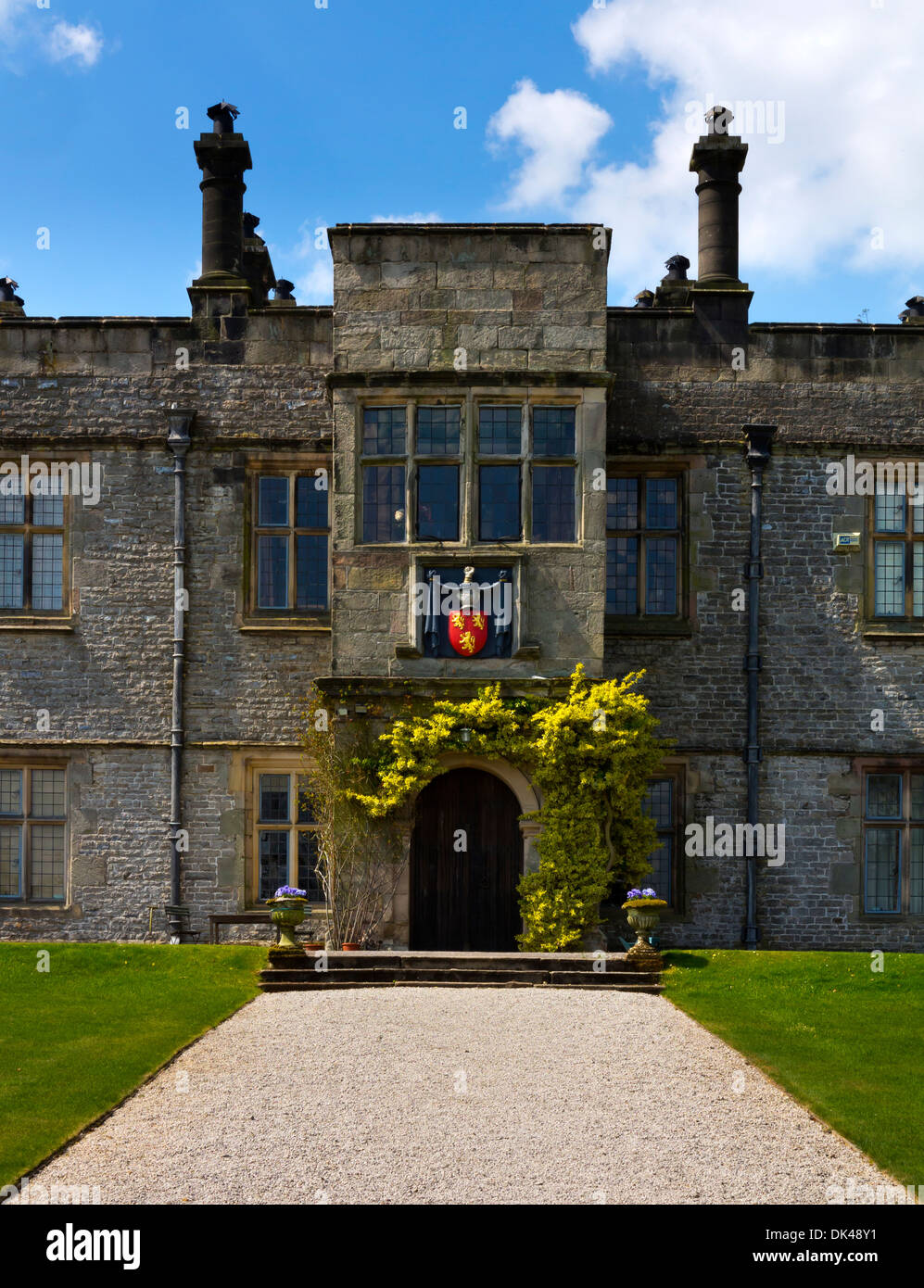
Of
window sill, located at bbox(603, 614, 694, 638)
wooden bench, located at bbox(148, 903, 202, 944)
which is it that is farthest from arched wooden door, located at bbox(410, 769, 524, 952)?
wooden bench, located at bbox(148, 903, 202, 944)

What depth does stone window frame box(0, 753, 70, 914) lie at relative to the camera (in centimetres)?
1563

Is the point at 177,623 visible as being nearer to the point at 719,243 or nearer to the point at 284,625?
the point at 284,625

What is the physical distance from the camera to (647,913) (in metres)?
12.9

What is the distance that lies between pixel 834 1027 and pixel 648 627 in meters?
6.27

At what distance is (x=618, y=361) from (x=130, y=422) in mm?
5932

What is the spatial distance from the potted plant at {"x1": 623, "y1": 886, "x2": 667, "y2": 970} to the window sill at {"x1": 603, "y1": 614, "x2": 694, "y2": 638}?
11.4 feet

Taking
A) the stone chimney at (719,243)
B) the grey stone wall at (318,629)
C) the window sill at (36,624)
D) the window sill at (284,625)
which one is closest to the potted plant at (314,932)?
the grey stone wall at (318,629)

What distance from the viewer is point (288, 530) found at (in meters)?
15.9

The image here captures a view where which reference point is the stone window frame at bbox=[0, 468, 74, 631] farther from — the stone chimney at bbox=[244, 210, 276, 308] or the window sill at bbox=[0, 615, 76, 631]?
the stone chimney at bbox=[244, 210, 276, 308]

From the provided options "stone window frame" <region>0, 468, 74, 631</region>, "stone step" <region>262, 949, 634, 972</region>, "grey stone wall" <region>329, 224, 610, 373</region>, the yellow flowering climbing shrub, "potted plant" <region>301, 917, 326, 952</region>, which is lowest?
"potted plant" <region>301, 917, 326, 952</region>

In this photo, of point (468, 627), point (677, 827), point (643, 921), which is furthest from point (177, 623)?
point (643, 921)

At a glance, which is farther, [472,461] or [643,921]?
[472,461]

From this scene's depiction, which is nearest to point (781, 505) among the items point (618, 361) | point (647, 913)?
point (618, 361)

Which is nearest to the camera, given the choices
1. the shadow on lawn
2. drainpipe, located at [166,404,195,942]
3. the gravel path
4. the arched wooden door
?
the gravel path
